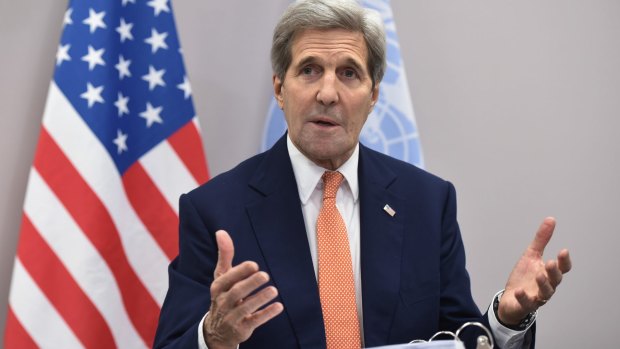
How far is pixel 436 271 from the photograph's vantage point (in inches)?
92.0

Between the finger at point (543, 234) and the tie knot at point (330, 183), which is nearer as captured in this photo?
the finger at point (543, 234)

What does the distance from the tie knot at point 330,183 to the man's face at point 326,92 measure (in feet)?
0.16

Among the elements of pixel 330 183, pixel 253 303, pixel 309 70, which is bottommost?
pixel 253 303

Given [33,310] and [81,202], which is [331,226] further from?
[33,310]

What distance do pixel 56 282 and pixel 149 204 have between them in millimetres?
469

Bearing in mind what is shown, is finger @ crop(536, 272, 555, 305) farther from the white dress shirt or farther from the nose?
the nose

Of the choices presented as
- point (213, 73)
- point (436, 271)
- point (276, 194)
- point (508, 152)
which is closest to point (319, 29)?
point (276, 194)

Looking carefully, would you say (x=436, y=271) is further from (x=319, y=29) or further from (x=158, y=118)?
(x=158, y=118)

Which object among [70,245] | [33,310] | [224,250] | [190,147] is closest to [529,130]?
[190,147]

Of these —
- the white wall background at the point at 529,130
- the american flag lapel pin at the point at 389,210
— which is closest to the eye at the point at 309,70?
the american flag lapel pin at the point at 389,210

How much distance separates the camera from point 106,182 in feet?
10.5

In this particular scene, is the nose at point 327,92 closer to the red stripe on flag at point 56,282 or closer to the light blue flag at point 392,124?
the light blue flag at point 392,124

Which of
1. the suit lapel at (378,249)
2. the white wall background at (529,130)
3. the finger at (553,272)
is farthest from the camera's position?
the white wall background at (529,130)

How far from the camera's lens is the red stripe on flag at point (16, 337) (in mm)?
3080
